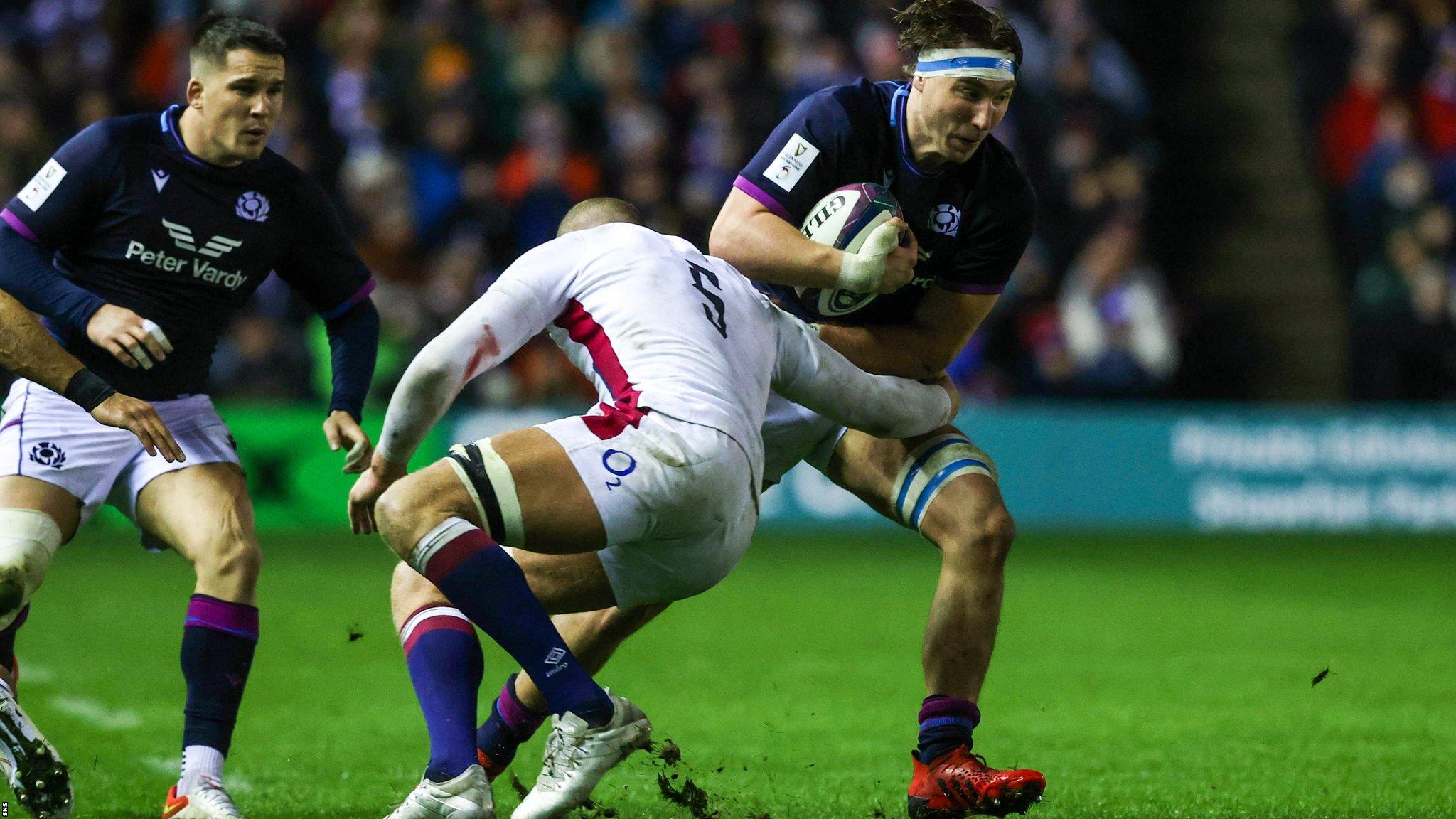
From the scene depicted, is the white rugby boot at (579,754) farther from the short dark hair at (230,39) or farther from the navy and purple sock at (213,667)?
the short dark hair at (230,39)

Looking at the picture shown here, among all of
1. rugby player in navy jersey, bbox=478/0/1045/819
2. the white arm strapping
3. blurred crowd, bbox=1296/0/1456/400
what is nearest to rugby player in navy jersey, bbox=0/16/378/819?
rugby player in navy jersey, bbox=478/0/1045/819

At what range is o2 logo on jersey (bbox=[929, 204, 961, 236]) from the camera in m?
5.32

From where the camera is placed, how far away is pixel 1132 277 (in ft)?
46.2

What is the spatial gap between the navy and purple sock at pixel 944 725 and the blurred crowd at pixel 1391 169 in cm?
1089

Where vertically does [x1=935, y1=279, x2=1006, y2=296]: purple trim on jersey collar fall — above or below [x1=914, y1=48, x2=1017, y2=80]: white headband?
below

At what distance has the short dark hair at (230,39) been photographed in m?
5.30

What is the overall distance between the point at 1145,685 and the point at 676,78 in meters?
8.38

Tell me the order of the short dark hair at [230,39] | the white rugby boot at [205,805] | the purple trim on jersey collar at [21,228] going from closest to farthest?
the white rugby boot at [205,805] < the purple trim on jersey collar at [21,228] < the short dark hair at [230,39]

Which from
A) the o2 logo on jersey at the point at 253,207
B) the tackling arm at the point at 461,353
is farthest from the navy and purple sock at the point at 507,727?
the o2 logo on jersey at the point at 253,207

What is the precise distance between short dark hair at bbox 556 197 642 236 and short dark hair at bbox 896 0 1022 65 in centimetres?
102

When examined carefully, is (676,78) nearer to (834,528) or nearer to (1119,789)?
(834,528)

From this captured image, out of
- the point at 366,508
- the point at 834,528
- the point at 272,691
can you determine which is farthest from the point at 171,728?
the point at 834,528

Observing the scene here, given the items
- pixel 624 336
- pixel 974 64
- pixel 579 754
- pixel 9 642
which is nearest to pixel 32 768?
pixel 9 642

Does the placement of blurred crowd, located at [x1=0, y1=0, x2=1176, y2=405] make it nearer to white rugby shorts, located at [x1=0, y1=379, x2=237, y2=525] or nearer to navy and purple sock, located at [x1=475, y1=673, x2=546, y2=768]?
white rugby shorts, located at [x1=0, y1=379, x2=237, y2=525]
